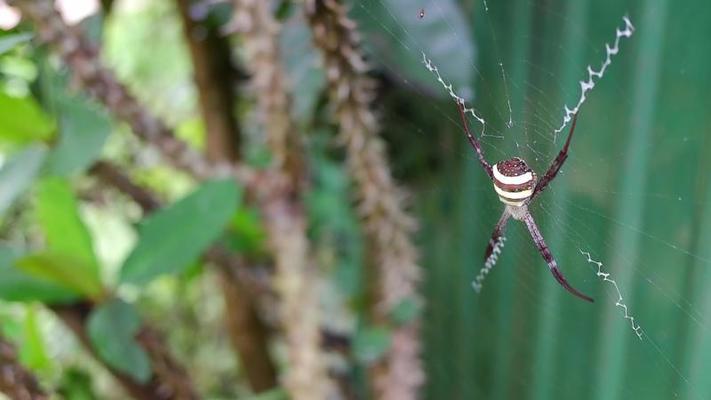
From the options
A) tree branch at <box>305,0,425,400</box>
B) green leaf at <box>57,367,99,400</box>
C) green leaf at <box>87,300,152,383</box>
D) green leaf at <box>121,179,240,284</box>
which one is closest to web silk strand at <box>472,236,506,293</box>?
tree branch at <box>305,0,425,400</box>

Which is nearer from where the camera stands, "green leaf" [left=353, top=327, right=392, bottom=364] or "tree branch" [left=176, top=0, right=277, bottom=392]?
"green leaf" [left=353, top=327, right=392, bottom=364]

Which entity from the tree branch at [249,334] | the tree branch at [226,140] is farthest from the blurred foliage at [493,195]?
the tree branch at [249,334]

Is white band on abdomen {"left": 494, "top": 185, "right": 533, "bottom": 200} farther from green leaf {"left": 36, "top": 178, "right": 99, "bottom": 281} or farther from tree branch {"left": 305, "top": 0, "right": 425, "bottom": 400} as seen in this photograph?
green leaf {"left": 36, "top": 178, "right": 99, "bottom": 281}

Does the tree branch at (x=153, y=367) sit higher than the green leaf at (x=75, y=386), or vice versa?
the tree branch at (x=153, y=367)

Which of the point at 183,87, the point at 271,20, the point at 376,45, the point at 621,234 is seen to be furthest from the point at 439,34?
the point at 183,87

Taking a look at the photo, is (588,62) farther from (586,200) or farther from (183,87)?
(183,87)

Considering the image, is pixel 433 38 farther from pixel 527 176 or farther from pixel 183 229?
pixel 183 229

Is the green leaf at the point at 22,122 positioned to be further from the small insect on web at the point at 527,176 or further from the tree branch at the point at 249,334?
the tree branch at the point at 249,334
